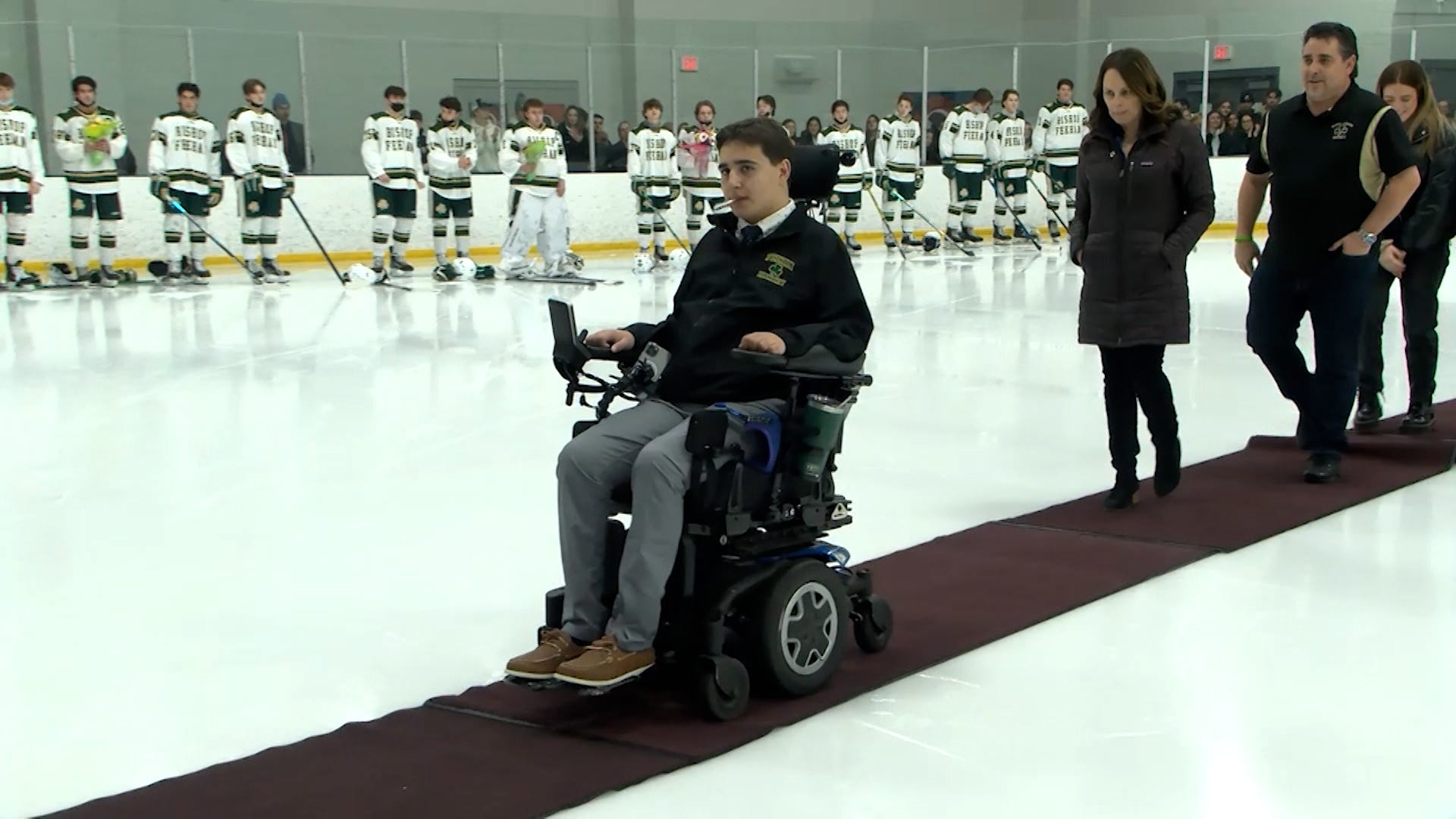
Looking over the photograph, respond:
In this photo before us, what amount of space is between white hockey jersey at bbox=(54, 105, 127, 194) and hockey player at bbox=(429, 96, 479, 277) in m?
2.35

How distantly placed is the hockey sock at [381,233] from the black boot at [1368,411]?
342 inches

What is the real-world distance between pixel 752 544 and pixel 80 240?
10.6 meters

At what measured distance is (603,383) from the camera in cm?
275

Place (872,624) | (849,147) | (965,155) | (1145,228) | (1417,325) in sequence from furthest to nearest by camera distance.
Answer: (965,155)
(849,147)
(1417,325)
(1145,228)
(872,624)

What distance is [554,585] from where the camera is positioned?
3516 mm

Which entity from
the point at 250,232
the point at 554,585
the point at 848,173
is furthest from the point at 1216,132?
the point at 554,585

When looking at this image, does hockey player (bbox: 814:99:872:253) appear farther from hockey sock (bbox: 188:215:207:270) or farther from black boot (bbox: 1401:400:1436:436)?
black boot (bbox: 1401:400:1436:436)

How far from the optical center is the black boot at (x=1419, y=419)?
16.8 feet

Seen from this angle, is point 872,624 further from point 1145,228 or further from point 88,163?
point 88,163

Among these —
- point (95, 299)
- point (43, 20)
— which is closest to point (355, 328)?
point (95, 299)

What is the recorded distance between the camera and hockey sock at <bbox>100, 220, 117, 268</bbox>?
12.1 meters

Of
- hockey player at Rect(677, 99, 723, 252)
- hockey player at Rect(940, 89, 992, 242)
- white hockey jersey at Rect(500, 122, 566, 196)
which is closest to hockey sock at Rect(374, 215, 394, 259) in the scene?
white hockey jersey at Rect(500, 122, 566, 196)

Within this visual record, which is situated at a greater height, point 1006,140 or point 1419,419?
point 1006,140

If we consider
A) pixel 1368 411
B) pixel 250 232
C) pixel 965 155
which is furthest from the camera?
pixel 965 155
